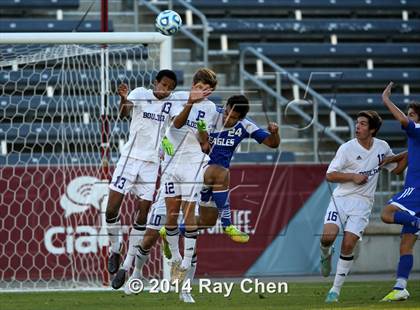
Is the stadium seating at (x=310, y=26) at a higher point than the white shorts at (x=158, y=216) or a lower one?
higher

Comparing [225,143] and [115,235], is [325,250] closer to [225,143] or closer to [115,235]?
[225,143]

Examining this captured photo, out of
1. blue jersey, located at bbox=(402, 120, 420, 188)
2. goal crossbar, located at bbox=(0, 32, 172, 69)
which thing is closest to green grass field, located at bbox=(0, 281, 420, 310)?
blue jersey, located at bbox=(402, 120, 420, 188)

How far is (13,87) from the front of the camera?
1573 cm

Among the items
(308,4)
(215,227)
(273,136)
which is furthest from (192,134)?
(308,4)

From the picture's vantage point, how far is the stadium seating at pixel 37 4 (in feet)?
64.9

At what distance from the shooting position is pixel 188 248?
484 inches

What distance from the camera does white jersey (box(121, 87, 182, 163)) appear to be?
12.6 m

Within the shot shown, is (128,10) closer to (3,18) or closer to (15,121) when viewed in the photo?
(3,18)

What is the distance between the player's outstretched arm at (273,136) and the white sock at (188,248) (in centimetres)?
130

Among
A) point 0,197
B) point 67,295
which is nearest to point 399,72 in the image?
point 0,197

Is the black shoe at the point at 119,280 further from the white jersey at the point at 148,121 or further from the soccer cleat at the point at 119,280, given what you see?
the white jersey at the point at 148,121

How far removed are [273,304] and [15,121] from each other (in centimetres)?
591

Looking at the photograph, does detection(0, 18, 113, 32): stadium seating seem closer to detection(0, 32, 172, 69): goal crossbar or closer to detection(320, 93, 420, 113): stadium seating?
detection(320, 93, 420, 113): stadium seating

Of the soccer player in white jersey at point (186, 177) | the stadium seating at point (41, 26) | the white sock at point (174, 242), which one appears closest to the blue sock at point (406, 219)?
the soccer player in white jersey at point (186, 177)
